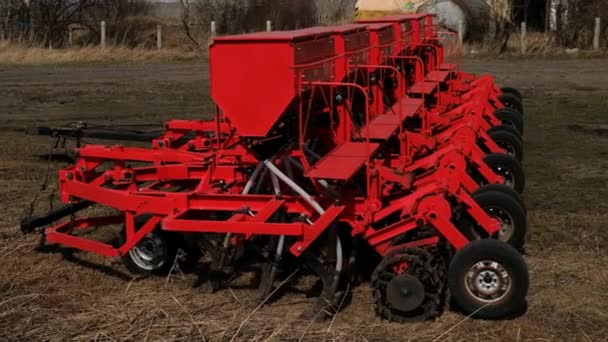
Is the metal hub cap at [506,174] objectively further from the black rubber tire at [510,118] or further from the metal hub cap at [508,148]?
the black rubber tire at [510,118]

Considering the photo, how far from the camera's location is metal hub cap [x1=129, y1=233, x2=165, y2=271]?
20.6ft

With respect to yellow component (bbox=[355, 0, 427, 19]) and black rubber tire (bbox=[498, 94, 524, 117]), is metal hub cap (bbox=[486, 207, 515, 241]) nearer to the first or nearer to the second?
black rubber tire (bbox=[498, 94, 524, 117])

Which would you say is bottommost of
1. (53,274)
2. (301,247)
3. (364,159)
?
(53,274)

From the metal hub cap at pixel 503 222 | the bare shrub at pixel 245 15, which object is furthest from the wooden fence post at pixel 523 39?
the metal hub cap at pixel 503 222

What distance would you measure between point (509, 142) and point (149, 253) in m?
4.18

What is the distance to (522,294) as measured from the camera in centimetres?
497

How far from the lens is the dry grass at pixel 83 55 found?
2884cm

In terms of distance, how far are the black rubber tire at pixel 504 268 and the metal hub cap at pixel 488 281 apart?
0.02m

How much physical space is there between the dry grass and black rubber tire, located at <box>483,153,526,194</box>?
75.6ft

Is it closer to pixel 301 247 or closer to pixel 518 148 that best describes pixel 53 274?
pixel 301 247

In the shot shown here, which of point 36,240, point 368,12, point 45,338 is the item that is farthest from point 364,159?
point 368,12

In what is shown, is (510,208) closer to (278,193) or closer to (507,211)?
(507,211)

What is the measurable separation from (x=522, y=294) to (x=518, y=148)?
3.94 meters

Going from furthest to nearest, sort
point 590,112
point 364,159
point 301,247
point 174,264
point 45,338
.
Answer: point 590,112 < point 174,264 < point 364,159 < point 301,247 < point 45,338
